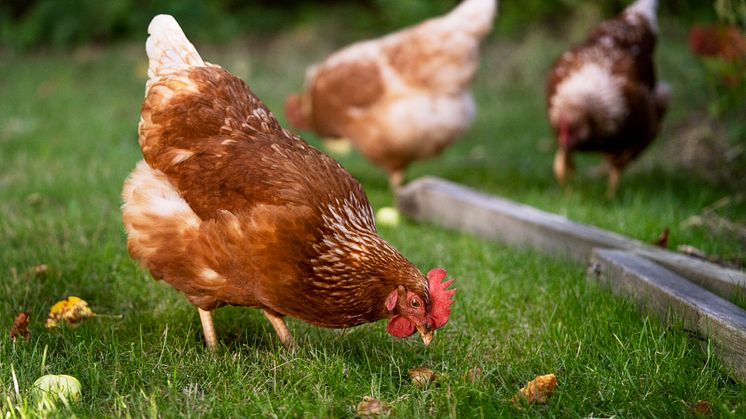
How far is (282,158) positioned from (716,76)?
3505 mm

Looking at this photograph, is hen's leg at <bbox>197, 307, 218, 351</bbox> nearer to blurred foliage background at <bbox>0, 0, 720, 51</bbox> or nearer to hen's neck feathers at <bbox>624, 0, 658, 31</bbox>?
hen's neck feathers at <bbox>624, 0, 658, 31</bbox>

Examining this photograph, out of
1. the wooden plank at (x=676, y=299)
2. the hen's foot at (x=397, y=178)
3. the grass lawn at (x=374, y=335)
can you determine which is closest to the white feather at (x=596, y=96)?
the grass lawn at (x=374, y=335)

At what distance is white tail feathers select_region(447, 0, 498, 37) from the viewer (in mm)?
5930

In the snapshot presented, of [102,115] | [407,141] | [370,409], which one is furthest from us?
[102,115]

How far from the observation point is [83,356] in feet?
9.03

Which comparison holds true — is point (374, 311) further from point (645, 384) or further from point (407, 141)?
point (407, 141)

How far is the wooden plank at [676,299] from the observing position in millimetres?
2510

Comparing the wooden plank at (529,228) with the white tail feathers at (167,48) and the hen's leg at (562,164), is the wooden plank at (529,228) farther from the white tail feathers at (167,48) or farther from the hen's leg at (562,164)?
the white tail feathers at (167,48)

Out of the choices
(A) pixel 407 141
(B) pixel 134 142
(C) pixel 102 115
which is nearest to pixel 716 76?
(A) pixel 407 141

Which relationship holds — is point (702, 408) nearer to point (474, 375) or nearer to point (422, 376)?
point (474, 375)

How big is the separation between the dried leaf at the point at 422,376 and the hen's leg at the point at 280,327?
524 mm

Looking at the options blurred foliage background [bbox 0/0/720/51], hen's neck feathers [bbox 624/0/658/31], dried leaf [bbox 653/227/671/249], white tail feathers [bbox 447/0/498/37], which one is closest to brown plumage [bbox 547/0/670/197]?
hen's neck feathers [bbox 624/0/658/31]

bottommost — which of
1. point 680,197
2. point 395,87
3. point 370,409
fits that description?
point 680,197

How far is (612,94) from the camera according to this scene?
5711mm
